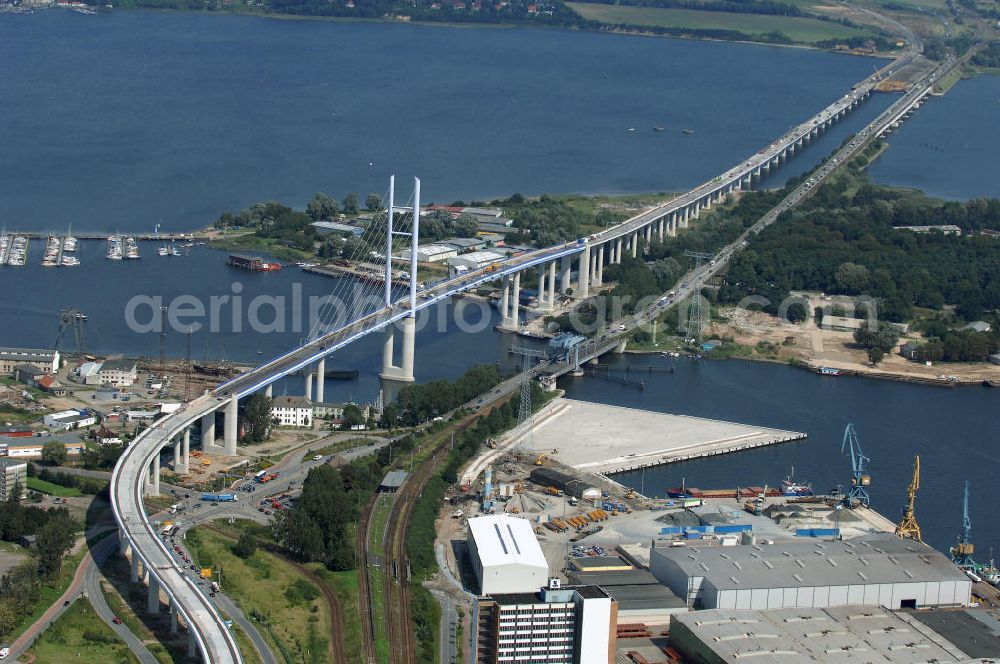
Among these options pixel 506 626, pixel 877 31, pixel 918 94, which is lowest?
pixel 506 626

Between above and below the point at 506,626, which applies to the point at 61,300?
above

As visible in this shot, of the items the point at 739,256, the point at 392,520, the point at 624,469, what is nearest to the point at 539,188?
the point at 739,256

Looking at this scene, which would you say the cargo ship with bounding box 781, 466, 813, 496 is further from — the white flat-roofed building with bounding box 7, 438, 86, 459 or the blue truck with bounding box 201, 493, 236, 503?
the white flat-roofed building with bounding box 7, 438, 86, 459

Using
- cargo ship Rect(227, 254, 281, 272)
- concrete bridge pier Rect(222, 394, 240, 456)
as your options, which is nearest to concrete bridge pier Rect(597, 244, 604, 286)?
cargo ship Rect(227, 254, 281, 272)

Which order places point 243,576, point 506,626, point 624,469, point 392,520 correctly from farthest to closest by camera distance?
point 624,469 → point 392,520 → point 243,576 → point 506,626

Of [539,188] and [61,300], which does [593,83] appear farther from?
[61,300]

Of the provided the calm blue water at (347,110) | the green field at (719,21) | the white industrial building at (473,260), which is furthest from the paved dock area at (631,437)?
the green field at (719,21)

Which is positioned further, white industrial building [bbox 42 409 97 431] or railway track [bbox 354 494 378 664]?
white industrial building [bbox 42 409 97 431]
